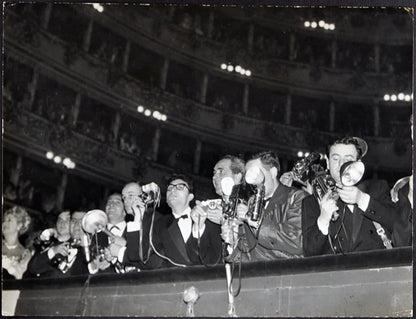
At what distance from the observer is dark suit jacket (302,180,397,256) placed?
5578 mm

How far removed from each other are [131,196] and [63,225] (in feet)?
3.40

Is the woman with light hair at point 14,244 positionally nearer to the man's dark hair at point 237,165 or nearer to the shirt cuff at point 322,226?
the man's dark hair at point 237,165

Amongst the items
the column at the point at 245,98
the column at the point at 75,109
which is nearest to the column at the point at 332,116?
the column at the point at 245,98

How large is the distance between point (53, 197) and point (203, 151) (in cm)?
178

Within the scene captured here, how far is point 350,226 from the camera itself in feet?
18.7

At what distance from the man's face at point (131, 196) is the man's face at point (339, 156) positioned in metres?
1.67

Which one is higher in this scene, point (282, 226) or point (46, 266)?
point (282, 226)

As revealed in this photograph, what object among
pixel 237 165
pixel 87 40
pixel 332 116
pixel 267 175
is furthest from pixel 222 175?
pixel 332 116

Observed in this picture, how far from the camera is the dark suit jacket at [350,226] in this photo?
5.58 metres

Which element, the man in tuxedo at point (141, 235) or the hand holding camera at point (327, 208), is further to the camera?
the man in tuxedo at point (141, 235)

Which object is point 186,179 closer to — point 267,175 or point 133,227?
point 133,227

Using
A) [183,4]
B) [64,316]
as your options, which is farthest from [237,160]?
[64,316]

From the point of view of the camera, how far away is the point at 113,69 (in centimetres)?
943

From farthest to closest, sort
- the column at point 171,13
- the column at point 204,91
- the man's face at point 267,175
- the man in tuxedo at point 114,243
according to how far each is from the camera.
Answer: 1. the column at point 204,91
2. the column at point 171,13
3. the man in tuxedo at point 114,243
4. the man's face at point 267,175
